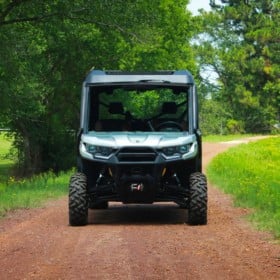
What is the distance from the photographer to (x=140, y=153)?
12.5m

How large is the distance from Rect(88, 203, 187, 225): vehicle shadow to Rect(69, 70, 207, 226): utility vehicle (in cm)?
65

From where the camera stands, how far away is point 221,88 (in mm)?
91938

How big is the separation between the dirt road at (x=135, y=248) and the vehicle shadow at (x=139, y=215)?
2cm

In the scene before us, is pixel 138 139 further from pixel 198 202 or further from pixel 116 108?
pixel 116 108

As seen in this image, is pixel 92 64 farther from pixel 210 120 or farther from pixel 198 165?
pixel 210 120

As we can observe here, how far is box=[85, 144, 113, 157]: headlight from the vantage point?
12.6 metres

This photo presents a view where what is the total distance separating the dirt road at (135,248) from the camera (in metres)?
8.41

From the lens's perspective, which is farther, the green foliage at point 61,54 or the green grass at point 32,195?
the green foliage at point 61,54

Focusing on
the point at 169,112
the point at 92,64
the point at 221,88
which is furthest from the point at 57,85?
the point at 221,88

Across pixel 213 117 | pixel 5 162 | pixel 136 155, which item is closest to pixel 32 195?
pixel 136 155

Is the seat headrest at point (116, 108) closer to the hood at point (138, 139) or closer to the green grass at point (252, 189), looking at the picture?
the hood at point (138, 139)

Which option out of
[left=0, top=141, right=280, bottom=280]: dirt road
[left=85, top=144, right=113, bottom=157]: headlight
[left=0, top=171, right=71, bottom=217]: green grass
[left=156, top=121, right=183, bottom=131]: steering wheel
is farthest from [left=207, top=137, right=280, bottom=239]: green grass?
[left=0, top=171, right=71, bottom=217]: green grass

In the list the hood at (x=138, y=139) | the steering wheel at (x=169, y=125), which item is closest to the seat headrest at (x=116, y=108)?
the steering wheel at (x=169, y=125)

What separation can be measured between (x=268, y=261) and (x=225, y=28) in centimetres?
8441
